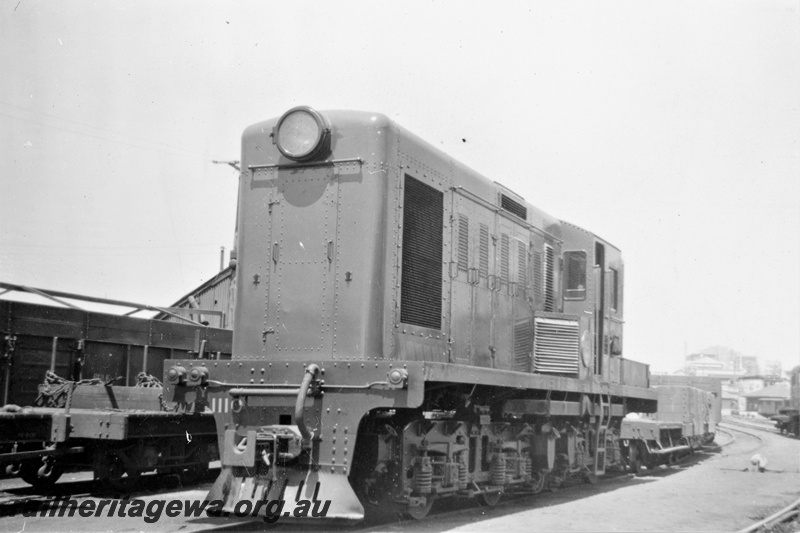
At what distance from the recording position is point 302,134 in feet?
27.4

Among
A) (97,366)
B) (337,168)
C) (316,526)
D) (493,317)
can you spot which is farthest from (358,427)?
(97,366)

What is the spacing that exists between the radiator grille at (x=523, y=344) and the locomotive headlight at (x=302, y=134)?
4.24m

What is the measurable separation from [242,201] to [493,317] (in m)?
3.62

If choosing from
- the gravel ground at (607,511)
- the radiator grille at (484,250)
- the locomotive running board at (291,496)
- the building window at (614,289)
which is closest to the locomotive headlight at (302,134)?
the radiator grille at (484,250)

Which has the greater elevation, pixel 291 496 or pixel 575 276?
pixel 575 276

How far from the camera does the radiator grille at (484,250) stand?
10.2m

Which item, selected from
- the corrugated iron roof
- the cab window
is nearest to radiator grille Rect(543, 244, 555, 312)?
the cab window

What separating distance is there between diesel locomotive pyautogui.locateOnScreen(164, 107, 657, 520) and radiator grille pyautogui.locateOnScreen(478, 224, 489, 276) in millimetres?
31

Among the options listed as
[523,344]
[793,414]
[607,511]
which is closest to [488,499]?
[607,511]

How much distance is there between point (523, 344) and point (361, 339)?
387 cm

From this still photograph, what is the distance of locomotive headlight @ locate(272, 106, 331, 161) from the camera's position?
8258mm

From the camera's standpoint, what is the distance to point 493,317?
10.4 meters

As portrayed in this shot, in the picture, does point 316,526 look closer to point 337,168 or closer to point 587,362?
point 337,168

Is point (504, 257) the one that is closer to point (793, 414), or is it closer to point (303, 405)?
point (303, 405)
